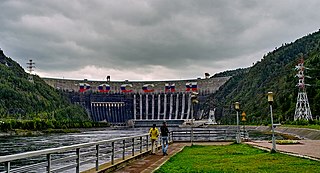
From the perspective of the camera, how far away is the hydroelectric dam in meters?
187

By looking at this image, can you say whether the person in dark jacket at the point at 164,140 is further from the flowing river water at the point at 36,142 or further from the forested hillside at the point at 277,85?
the forested hillside at the point at 277,85

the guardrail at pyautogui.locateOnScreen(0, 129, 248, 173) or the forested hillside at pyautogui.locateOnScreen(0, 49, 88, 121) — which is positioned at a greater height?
the forested hillside at pyautogui.locateOnScreen(0, 49, 88, 121)

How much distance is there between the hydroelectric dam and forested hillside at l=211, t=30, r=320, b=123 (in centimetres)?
1219

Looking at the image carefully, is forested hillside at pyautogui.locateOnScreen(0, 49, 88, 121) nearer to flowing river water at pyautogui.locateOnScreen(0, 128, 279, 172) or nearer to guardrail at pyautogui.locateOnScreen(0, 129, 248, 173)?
flowing river water at pyautogui.locateOnScreen(0, 128, 279, 172)

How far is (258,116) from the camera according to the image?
11775 centimetres

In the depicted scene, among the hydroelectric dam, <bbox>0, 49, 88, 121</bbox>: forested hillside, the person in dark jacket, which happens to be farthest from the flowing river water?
the hydroelectric dam

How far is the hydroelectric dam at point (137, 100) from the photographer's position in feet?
615

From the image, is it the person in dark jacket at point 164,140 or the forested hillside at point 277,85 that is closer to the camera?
the person in dark jacket at point 164,140

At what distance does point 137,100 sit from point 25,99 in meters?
74.9

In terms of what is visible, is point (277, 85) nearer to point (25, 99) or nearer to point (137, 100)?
point (25, 99)

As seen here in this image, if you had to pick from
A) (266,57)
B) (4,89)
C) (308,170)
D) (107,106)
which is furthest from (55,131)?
(266,57)

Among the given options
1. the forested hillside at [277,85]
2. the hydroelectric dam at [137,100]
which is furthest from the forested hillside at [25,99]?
the forested hillside at [277,85]

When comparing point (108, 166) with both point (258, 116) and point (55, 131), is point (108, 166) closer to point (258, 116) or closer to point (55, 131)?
point (55, 131)

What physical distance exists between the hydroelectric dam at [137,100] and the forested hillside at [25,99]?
22.4 meters
